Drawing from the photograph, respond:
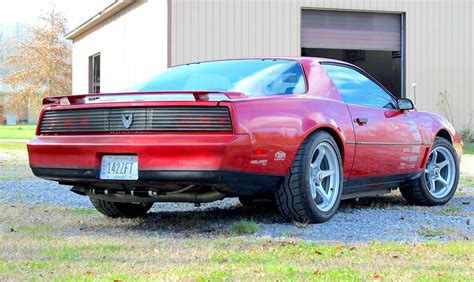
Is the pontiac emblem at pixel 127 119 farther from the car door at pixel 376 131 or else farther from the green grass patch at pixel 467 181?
the green grass patch at pixel 467 181

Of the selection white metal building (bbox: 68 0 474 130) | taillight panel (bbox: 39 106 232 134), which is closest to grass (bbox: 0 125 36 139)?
white metal building (bbox: 68 0 474 130)

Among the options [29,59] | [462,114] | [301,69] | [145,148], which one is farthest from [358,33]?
[29,59]

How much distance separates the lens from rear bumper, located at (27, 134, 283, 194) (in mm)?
4230

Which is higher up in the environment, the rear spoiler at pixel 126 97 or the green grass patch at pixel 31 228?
the rear spoiler at pixel 126 97

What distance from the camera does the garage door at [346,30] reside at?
1766 cm

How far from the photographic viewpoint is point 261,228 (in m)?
4.74

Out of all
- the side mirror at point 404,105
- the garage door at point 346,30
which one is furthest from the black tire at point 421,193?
the garage door at point 346,30

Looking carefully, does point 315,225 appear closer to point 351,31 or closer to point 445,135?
point 445,135

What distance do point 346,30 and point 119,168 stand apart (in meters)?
14.2

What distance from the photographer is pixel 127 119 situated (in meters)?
4.49

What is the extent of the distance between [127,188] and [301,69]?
1.63m

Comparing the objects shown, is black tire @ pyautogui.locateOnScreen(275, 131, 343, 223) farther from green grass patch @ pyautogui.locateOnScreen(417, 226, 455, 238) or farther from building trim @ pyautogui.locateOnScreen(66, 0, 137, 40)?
building trim @ pyautogui.locateOnScreen(66, 0, 137, 40)

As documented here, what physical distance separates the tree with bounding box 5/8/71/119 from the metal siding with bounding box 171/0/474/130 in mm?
43513

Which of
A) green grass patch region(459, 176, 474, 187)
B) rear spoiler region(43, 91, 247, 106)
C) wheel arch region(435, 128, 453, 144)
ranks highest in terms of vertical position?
rear spoiler region(43, 91, 247, 106)
